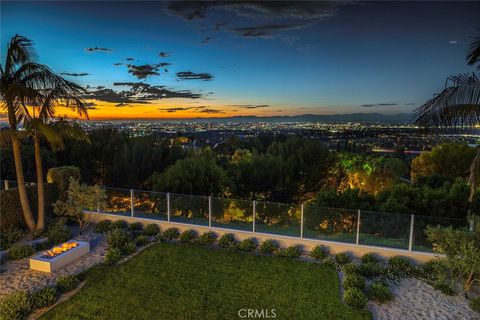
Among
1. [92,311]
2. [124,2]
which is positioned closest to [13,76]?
[124,2]

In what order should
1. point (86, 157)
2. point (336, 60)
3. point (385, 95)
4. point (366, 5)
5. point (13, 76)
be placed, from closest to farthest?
point (13, 76)
point (366, 5)
point (336, 60)
point (86, 157)
point (385, 95)

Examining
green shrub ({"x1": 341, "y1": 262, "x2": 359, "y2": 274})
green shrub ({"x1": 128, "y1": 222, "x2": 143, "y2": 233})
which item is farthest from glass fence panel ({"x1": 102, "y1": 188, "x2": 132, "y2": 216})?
green shrub ({"x1": 341, "y1": 262, "x2": 359, "y2": 274})

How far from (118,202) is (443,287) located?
11242mm

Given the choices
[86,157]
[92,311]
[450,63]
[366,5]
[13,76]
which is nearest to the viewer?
[92,311]

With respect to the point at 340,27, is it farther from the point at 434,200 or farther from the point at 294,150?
the point at 294,150

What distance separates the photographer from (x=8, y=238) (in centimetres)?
1022

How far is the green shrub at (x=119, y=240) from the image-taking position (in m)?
9.94

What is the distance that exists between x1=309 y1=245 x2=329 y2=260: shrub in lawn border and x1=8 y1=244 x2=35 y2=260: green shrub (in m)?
8.66

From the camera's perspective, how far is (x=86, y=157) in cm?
2203

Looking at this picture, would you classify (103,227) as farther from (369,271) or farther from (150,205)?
(369,271)

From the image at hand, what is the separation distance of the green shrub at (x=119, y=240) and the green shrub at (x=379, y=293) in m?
7.14

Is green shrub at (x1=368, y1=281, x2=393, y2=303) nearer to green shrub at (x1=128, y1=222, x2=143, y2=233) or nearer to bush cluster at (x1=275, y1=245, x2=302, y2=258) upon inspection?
bush cluster at (x1=275, y1=245, x2=302, y2=258)

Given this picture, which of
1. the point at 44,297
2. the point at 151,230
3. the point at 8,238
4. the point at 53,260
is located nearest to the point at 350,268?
the point at 151,230

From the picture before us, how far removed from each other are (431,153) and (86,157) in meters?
27.5
